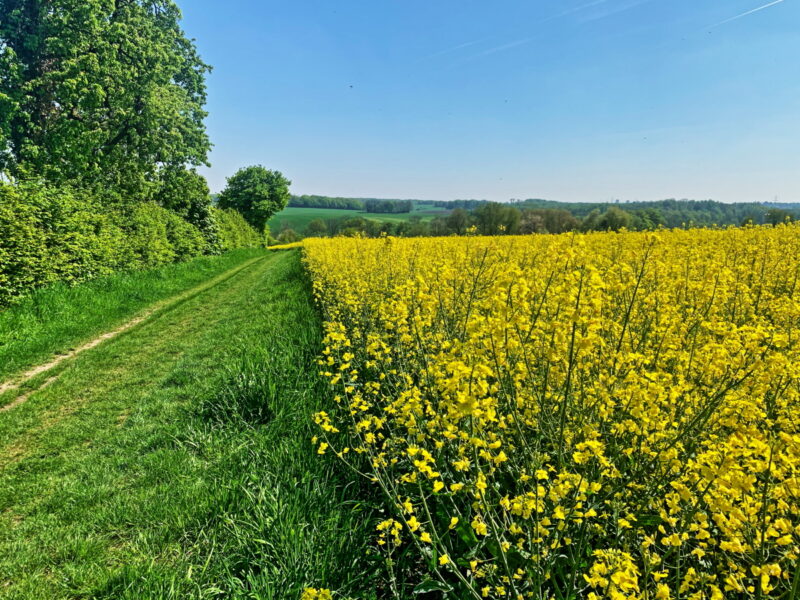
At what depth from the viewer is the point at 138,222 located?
14359 millimetres

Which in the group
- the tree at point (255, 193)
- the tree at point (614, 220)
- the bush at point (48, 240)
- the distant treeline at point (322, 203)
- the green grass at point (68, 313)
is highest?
the distant treeline at point (322, 203)

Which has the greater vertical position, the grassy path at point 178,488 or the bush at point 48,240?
the bush at point 48,240

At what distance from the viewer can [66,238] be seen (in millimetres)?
9727

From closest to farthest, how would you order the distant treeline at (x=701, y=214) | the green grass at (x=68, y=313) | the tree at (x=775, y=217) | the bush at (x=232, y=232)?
the green grass at (x=68, y=313) → the tree at (x=775, y=217) → the distant treeline at (x=701, y=214) → the bush at (x=232, y=232)

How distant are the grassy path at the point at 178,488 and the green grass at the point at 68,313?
151cm

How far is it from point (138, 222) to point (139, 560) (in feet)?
49.2

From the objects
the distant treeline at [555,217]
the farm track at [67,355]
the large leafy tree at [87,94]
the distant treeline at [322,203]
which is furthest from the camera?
the distant treeline at [322,203]

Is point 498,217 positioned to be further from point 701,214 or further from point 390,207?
point 390,207

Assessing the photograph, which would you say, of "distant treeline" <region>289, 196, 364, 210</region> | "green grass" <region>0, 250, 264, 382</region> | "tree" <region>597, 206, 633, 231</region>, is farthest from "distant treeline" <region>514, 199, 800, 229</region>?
"distant treeline" <region>289, 196, 364, 210</region>

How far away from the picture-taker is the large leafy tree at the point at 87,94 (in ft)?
47.7

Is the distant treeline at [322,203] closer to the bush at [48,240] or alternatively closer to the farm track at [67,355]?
the bush at [48,240]

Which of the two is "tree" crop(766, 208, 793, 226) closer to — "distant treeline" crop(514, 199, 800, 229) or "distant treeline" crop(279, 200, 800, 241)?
"distant treeline" crop(514, 199, 800, 229)

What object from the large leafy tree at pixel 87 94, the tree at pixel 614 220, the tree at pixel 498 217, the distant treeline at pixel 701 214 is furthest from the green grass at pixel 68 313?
the tree at pixel 498 217

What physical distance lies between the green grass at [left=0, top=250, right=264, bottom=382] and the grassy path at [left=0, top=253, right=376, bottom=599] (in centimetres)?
151
